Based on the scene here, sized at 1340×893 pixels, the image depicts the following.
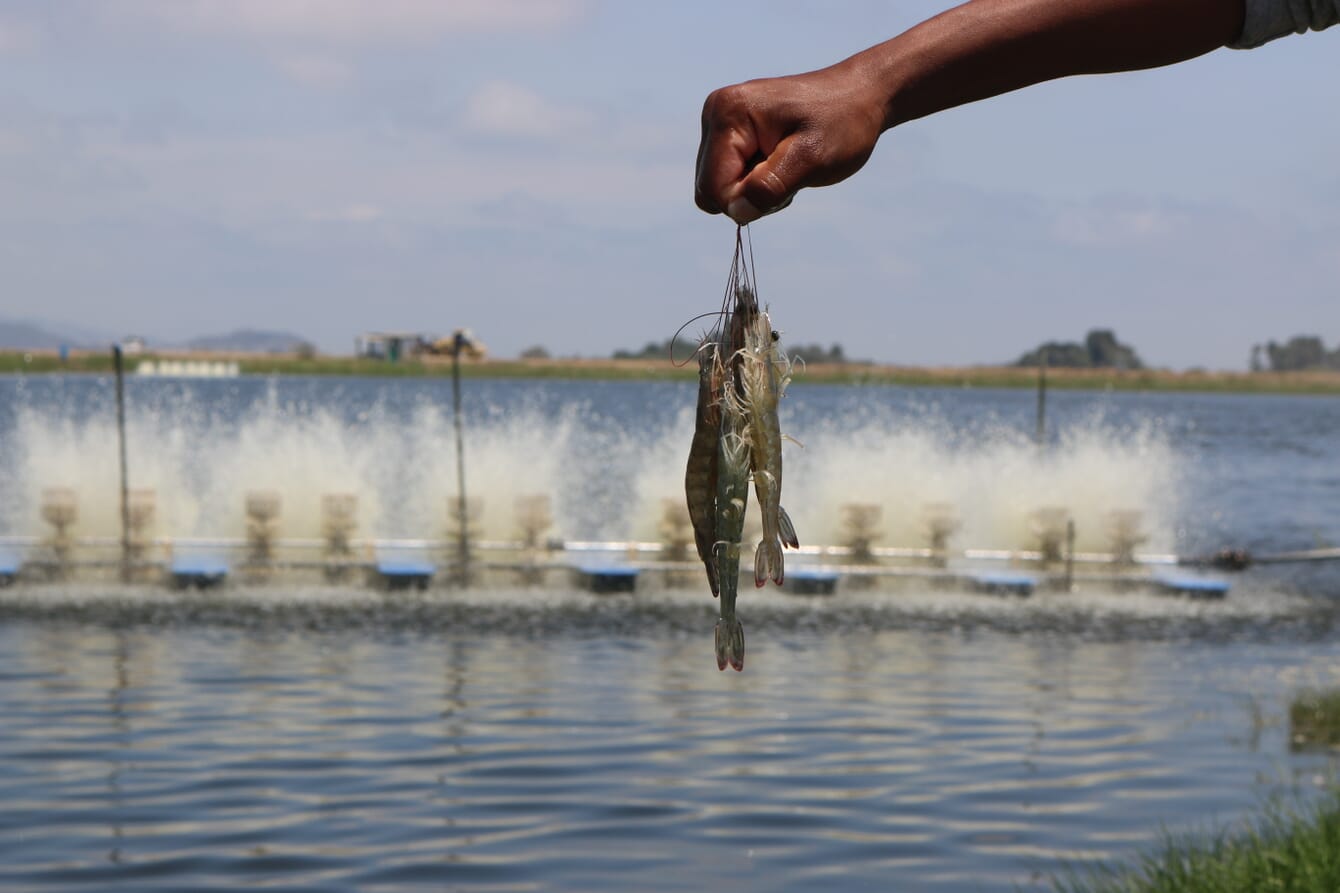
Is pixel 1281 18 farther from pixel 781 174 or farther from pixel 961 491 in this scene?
pixel 961 491

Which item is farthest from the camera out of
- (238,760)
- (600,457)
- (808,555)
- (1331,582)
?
(600,457)

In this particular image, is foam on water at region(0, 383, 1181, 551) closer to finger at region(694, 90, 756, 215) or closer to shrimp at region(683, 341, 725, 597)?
shrimp at region(683, 341, 725, 597)

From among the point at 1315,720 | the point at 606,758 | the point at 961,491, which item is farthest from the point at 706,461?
the point at 961,491

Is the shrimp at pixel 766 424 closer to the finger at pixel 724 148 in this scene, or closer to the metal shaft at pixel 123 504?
the finger at pixel 724 148

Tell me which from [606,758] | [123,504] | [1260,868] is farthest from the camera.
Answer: [123,504]

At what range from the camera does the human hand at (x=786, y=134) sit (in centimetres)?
192

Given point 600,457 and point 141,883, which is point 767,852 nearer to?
point 141,883

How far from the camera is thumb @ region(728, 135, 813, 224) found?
6.28 ft

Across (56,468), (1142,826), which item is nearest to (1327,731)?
(1142,826)

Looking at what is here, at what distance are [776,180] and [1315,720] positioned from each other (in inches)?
454

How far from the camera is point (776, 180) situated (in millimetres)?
1928

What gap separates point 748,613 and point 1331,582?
10.7m

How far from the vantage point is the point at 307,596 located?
63.0 ft

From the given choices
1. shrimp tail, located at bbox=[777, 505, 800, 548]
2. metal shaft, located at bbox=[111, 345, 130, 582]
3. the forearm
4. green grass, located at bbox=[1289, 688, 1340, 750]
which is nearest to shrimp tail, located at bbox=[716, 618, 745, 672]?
shrimp tail, located at bbox=[777, 505, 800, 548]
